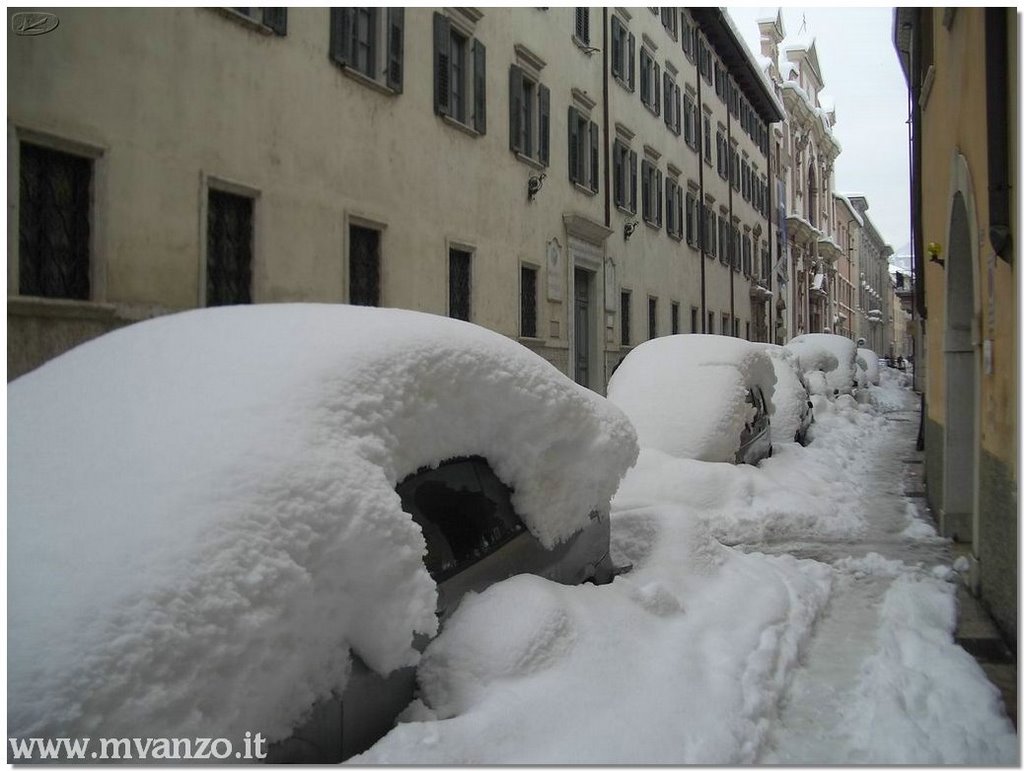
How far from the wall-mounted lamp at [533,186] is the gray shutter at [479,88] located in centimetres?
167

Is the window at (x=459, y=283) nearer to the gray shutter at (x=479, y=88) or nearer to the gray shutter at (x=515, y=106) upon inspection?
the gray shutter at (x=479, y=88)

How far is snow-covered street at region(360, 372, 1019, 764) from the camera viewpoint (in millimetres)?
2734

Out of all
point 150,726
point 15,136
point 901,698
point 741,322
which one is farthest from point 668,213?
point 150,726

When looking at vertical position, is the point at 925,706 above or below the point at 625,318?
below

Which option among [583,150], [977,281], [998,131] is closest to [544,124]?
[583,150]

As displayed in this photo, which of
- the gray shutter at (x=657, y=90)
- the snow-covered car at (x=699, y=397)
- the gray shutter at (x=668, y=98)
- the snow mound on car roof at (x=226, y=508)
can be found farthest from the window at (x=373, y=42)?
the gray shutter at (x=668, y=98)

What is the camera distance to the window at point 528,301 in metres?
15.1

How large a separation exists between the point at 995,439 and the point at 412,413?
129 inches

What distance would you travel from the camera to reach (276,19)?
937cm

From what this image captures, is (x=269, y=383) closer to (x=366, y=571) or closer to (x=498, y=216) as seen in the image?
(x=366, y=571)

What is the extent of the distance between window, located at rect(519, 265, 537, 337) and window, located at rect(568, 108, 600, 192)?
2.46 m

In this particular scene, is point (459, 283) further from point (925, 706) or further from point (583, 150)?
point (925, 706)

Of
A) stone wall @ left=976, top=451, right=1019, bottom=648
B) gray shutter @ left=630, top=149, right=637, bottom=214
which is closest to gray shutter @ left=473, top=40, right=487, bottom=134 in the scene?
gray shutter @ left=630, top=149, right=637, bottom=214

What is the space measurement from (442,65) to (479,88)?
0.98 m
